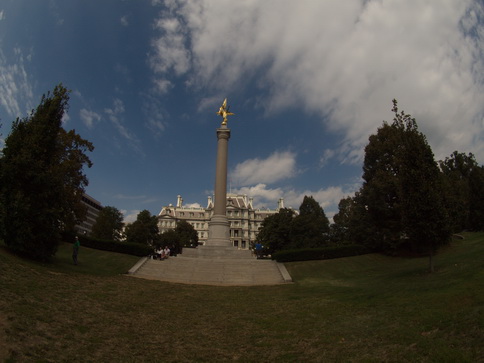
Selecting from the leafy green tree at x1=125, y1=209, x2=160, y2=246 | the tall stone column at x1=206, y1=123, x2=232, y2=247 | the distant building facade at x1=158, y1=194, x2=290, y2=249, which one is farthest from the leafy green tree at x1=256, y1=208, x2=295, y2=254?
the distant building facade at x1=158, y1=194, x2=290, y2=249

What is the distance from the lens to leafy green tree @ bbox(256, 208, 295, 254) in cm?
5412

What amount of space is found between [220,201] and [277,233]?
20.5 meters

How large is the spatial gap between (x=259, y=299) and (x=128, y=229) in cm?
5123

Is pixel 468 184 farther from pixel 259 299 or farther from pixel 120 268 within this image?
pixel 120 268

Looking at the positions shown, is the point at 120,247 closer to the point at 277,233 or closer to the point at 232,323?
the point at 232,323

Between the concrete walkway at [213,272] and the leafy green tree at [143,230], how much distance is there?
32.4 metres

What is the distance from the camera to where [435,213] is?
15430 millimetres

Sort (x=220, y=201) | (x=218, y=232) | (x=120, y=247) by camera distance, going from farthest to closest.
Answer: (x=220, y=201) → (x=218, y=232) → (x=120, y=247)

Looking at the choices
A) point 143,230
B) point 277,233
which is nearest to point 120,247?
point 277,233

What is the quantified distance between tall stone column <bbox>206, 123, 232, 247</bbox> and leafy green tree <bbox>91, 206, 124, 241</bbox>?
72.2 feet

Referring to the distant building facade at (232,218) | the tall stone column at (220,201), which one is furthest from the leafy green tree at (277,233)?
the distant building facade at (232,218)

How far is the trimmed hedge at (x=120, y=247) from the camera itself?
28.7 m

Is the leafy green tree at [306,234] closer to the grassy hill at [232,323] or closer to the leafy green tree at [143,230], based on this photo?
the leafy green tree at [143,230]

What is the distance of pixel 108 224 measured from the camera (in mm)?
57344
